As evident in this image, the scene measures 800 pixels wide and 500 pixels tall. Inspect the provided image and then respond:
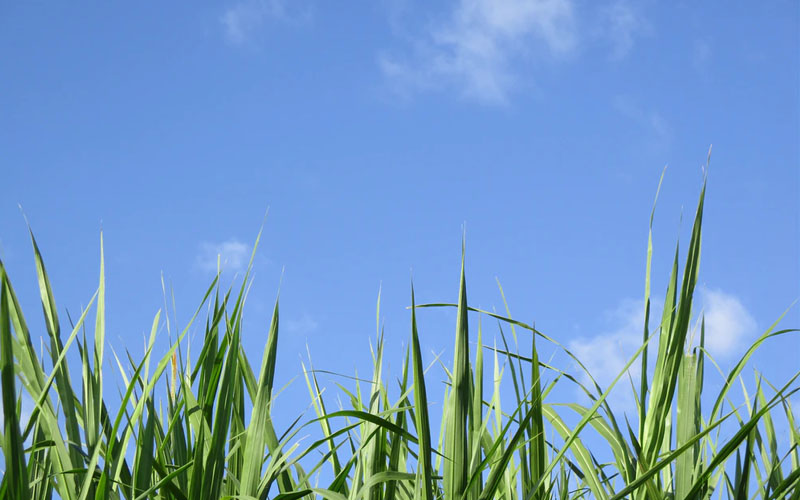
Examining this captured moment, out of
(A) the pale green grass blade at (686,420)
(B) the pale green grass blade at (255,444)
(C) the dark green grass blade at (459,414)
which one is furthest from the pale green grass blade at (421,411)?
(A) the pale green grass blade at (686,420)

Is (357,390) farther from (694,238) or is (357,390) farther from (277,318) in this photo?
(694,238)

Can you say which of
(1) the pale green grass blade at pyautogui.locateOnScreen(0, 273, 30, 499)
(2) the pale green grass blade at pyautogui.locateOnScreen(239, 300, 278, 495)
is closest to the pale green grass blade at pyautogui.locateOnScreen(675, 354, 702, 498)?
(2) the pale green grass blade at pyautogui.locateOnScreen(239, 300, 278, 495)

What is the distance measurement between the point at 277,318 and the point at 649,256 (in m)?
0.69

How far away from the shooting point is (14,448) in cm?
90

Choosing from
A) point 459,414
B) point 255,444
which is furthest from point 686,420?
point 255,444

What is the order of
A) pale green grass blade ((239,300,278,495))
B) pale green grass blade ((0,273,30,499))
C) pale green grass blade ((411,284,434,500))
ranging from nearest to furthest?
pale green grass blade ((0,273,30,499)) → pale green grass blade ((411,284,434,500)) → pale green grass blade ((239,300,278,495))

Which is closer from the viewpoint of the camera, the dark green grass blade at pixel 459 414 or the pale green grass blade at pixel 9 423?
the pale green grass blade at pixel 9 423

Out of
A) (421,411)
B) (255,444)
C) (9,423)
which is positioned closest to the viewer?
(9,423)

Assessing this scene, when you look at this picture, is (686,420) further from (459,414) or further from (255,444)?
(255,444)

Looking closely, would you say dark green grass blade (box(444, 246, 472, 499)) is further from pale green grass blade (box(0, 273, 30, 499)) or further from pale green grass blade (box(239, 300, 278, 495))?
pale green grass blade (box(0, 273, 30, 499))

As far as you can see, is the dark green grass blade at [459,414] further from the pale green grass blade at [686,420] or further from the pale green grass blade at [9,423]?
the pale green grass blade at [9,423]

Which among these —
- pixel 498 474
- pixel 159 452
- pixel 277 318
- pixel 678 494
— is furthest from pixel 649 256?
pixel 159 452

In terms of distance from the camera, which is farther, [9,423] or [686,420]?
[686,420]

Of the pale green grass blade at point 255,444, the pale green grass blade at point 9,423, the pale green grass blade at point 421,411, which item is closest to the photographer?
the pale green grass blade at point 9,423
